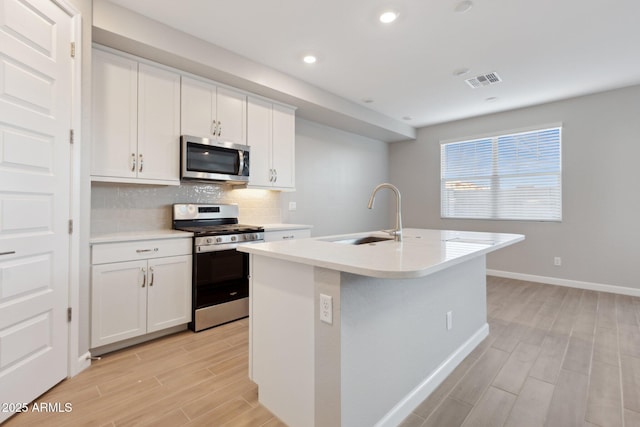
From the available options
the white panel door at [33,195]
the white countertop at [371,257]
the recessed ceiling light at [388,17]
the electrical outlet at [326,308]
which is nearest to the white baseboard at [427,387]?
the electrical outlet at [326,308]

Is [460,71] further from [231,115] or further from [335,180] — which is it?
[231,115]

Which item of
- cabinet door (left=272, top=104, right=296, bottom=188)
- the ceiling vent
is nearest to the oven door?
cabinet door (left=272, top=104, right=296, bottom=188)

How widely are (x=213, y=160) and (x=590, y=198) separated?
4841mm

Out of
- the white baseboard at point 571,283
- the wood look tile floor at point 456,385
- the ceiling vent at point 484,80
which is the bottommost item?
the wood look tile floor at point 456,385

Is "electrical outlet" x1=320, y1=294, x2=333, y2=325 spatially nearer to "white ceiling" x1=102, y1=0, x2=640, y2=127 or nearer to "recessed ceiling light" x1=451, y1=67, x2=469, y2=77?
"white ceiling" x1=102, y1=0, x2=640, y2=127

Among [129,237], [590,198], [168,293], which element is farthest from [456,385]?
[590,198]

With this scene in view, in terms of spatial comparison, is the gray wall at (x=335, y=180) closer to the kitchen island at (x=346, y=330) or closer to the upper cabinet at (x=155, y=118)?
the upper cabinet at (x=155, y=118)

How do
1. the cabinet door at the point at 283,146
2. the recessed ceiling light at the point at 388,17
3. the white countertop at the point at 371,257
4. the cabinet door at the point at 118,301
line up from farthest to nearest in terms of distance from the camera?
the cabinet door at the point at 283,146
the recessed ceiling light at the point at 388,17
the cabinet door at the point at 118,301
the white countertop at the point at 371,257

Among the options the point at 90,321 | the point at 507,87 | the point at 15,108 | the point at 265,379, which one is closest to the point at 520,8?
the point at 507,87

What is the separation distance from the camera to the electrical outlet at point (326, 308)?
1309 millimetres

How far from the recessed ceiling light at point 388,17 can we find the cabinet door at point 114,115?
6.82ft

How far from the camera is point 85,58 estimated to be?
2074 millimetres

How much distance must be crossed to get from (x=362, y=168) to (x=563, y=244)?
3.22 meters

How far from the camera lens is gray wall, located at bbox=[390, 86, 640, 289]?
3809 mm
